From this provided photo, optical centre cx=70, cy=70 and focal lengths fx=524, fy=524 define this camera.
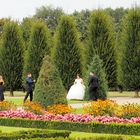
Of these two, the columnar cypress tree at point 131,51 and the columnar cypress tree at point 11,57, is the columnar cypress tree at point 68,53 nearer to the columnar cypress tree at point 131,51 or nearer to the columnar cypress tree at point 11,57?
the columnar cypress tree at point 131,51

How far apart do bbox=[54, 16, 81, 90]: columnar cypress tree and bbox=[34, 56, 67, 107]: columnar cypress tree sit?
681 inches

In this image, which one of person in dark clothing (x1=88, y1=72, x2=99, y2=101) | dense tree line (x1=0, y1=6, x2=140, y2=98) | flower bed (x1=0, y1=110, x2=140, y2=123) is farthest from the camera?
dense tree line (x1=0, y1=6, x2=140, y2=98)

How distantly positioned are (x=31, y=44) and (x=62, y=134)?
32055 millimetres

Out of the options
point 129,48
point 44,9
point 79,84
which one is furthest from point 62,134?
point 44,9

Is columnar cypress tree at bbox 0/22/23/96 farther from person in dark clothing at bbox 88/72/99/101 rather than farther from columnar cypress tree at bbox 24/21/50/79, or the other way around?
person in dark clothing at bbox 88/72/99/101

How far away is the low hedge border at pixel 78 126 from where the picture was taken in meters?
18.5

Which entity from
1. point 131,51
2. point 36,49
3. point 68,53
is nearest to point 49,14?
point 36,49

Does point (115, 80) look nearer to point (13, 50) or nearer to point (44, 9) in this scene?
point (13, 50)

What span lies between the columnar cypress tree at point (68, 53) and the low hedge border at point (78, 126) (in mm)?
22684

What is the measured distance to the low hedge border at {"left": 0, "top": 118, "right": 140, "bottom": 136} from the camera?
727 inches

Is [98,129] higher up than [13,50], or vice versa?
[13,50]

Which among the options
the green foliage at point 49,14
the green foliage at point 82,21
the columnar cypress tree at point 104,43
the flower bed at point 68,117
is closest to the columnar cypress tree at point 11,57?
the columnar cypress tree at point 104,43

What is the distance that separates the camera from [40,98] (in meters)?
26.5

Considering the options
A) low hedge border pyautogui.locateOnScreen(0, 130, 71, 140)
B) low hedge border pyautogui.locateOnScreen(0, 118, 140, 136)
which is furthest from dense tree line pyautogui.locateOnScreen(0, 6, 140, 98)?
low hedge border pyautogui.locateOnScreen(0, 130, 71, 140)
